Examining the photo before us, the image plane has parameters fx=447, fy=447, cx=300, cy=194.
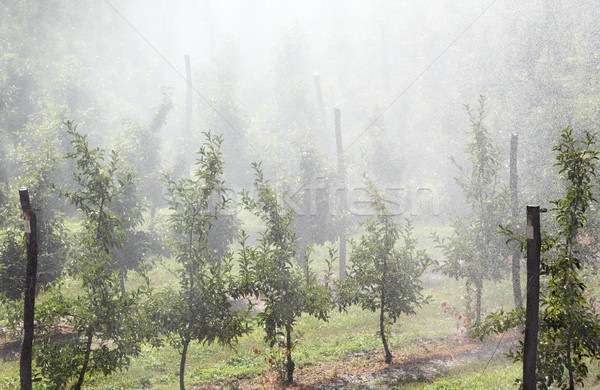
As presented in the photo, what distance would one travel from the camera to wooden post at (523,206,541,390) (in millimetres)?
7543

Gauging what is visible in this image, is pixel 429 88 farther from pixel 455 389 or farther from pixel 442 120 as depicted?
pixel 455 389

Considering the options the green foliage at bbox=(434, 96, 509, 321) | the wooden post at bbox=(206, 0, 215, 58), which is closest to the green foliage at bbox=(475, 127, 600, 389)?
the green foliage at bbox=(434, 96, 509, 321)

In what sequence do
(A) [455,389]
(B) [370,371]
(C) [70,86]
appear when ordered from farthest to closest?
(C) [70,86], (B) [370,371], (A) [455,389]

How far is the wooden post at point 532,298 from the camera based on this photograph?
7.54m

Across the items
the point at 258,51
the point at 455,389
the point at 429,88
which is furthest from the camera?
the point at 258,51

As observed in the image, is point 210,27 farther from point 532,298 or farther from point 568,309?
point 568,309

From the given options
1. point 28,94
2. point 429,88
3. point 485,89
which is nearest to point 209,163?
point 28,94

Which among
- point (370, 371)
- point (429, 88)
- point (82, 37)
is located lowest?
point (370, 371)

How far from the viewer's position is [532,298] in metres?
7.59

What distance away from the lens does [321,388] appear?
465 inches

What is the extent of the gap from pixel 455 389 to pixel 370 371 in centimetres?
306

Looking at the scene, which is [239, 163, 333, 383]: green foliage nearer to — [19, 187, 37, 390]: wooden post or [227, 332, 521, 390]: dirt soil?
[227, 332, 521, 390]: dirt soil

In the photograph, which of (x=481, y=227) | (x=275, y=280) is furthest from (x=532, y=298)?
(x=481, y=227)

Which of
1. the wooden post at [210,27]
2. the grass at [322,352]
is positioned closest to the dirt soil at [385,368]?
the grass at [322,352]
